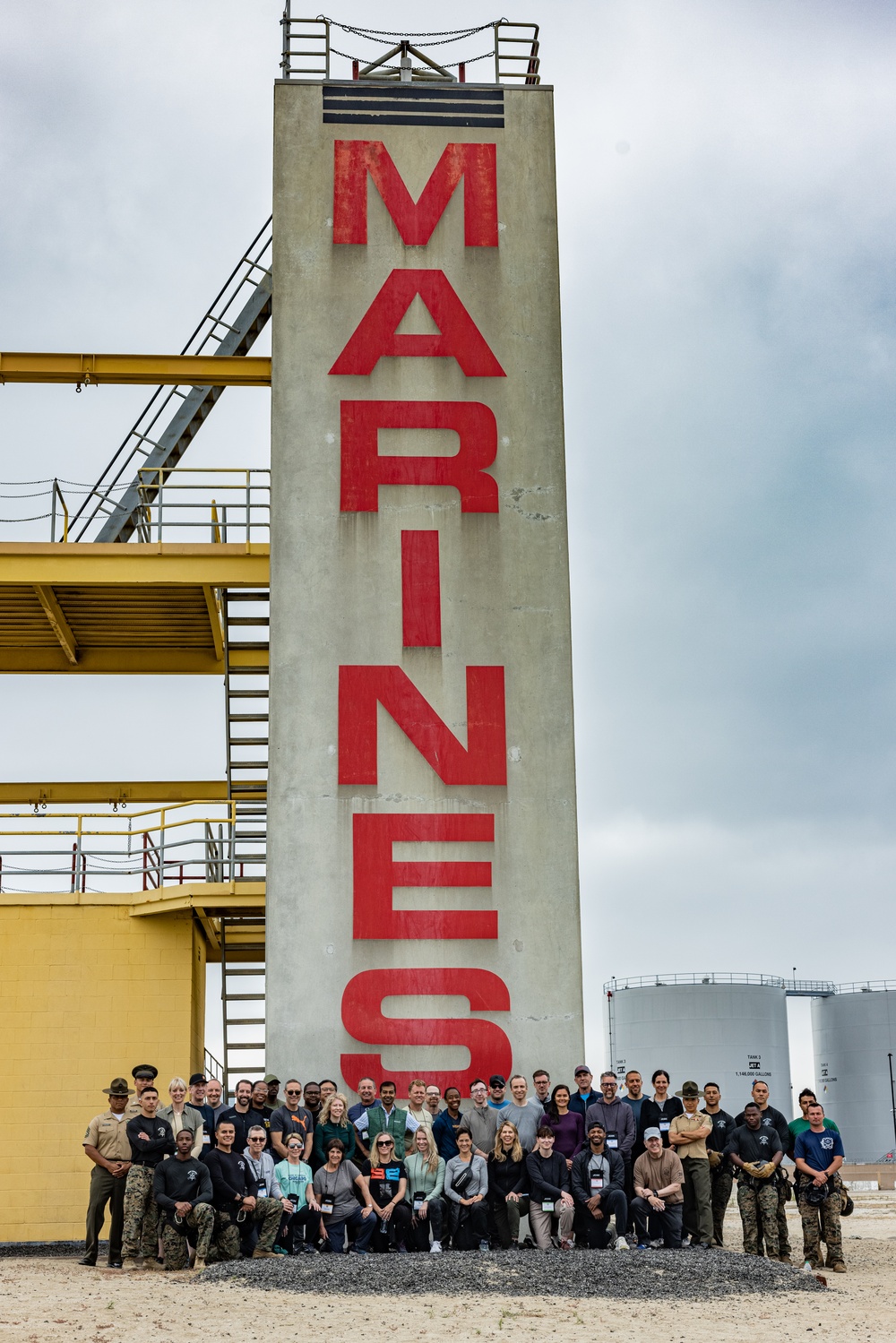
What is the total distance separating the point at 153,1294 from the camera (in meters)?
11.3

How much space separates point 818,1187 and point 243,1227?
17.6ft

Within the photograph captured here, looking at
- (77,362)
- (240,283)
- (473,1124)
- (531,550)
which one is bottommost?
(473,1124)

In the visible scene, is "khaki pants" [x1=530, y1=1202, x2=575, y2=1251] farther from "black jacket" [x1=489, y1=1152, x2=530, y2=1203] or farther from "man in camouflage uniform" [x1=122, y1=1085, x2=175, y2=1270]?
"man in camouflage uniform" [x1=122, y1=1085, x2=175, y2=1270]

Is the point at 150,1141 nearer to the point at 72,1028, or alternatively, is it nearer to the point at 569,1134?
the point at 569,1134

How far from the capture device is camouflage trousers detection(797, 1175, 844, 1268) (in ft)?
46.1

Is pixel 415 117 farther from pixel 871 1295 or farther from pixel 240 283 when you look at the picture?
pixel 871 1295

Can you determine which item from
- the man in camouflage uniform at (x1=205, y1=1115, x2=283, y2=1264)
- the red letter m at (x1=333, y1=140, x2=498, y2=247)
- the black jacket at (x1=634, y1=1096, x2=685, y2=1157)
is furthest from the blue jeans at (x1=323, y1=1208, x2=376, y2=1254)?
the red letter m at (x1=333, y1=140, x2=498, y2=247)

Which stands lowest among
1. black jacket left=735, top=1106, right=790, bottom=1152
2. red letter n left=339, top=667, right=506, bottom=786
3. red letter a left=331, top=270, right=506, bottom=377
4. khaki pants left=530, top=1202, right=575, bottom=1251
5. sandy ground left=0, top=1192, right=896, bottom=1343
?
sandy ground left=0, top=1192, right=896, bottom=1343

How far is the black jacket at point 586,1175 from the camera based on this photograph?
45.0 feet

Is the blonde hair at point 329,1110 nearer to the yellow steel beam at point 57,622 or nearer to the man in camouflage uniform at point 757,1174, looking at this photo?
the man in camouflage uniform at point 757,1174

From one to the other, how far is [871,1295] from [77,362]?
52.2ft

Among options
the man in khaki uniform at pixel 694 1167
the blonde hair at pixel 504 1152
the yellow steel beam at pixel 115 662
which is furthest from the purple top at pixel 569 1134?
the yellow steel beam at pixel 115 662

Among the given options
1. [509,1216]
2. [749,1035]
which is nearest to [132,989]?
[509,1216]

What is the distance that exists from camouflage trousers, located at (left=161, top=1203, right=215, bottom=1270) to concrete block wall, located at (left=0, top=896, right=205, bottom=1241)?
16.9 feet
